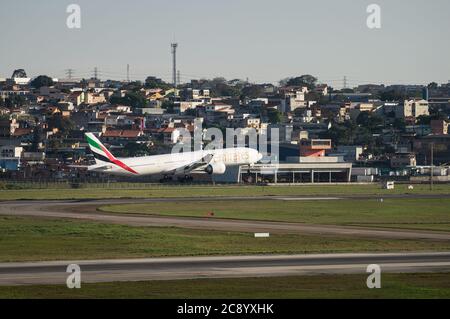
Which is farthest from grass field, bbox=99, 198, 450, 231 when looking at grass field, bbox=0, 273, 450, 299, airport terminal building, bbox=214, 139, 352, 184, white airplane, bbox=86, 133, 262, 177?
airport terminal building, bbox=214, 139, 352, 184

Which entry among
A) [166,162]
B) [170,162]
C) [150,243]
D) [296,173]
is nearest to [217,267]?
[150,243]

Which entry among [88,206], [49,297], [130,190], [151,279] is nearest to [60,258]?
[151,279]

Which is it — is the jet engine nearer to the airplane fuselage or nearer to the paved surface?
the airplane fuselage

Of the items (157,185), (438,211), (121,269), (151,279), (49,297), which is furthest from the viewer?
(157,185)

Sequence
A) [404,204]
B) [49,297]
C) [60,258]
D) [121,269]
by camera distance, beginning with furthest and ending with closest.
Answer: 1. [404,204]
2. [60,258]
3. [121,269]
4. [49,297]

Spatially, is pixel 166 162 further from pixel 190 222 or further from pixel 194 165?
pixel 190 222
